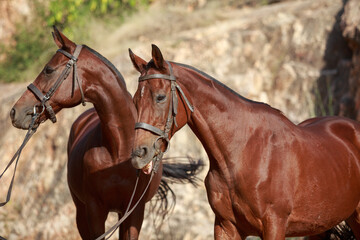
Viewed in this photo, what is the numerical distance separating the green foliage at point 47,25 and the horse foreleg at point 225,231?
7.78 m

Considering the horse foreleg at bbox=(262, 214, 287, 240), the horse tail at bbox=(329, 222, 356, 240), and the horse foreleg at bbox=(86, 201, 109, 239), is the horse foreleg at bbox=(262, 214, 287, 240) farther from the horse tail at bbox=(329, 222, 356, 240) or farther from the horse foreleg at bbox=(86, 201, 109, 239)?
the horse foreleg at bbox=(86, 201, 109, 239)

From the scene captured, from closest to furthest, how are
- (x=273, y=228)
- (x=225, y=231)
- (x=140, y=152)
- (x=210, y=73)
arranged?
(x=140, y=152), (x=273, y=228), (x=225, y=231), (x=210, y=73)

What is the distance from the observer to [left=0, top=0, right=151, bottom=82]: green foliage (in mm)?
11039

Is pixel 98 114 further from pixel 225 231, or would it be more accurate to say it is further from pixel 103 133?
pixel 225 231

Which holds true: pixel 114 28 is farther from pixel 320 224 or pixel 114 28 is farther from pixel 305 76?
pixel 320 224

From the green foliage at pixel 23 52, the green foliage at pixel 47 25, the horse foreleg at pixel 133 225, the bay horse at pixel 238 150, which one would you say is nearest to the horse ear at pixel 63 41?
the bay horse at pixel 238 150

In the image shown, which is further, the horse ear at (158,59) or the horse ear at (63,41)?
the horse ear at (63,41)

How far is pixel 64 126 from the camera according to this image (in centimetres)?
877

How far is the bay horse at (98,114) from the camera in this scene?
4.16 meters

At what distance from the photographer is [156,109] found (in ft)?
10.7

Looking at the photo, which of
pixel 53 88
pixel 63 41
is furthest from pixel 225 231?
pixel 63 41

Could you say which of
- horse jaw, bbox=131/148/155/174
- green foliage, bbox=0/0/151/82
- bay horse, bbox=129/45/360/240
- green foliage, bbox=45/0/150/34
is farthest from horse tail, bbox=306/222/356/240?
green foliage, bbox=45/0/150/34

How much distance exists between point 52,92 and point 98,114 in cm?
47

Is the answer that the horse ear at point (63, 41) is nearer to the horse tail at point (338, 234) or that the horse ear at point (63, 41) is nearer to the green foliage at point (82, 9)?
the horse tail at point (338, 234)
